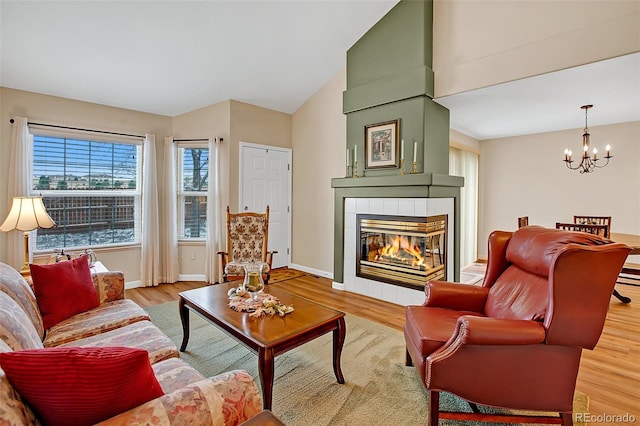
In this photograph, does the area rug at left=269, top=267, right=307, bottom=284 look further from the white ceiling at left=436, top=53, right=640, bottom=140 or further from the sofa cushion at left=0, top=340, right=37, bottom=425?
the sofa cushion at left=0, top=340, right=37, bottom=425

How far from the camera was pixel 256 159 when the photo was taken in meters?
5.00

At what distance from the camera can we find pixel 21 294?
6.04 ft

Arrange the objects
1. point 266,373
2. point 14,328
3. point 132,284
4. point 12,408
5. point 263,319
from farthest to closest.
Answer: point 132,284, point 263,319, point 266,373, point 14,328, point 12,408

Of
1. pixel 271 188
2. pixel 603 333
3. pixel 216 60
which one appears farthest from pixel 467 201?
pixel 216 60

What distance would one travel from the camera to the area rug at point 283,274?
4828 millimetres

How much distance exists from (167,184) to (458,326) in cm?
423

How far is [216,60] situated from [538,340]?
4.00 meters

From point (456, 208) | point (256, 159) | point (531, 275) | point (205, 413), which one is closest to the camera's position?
point (205, 413)

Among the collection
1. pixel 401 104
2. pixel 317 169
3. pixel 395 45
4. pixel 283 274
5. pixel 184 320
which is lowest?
pixel 283 274

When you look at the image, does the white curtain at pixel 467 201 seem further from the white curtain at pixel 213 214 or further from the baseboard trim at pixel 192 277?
the baseboard trim at pixel 192 277

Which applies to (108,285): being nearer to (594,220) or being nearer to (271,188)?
(271,188)

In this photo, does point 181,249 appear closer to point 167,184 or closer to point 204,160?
point 167,184

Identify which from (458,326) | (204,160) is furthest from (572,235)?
(204,160)

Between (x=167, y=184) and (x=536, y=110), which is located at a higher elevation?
(x=536, y=110)
